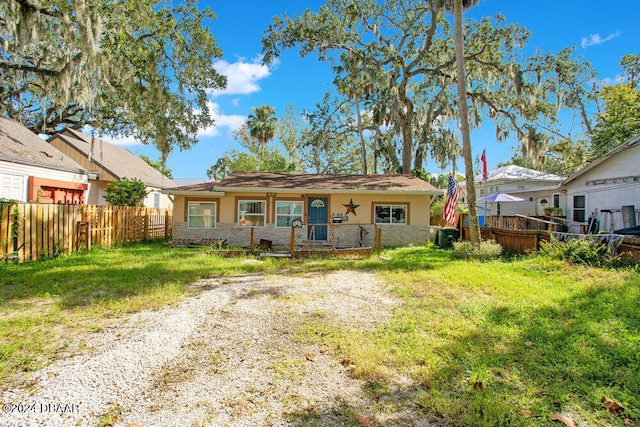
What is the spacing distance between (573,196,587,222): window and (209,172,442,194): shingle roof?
609 cm

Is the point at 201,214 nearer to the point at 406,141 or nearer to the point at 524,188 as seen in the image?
the point at 406,141

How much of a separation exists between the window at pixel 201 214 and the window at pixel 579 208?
15981 mm

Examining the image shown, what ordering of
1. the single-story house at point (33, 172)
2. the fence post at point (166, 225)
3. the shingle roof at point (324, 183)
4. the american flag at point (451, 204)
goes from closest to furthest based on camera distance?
the american flag at point (451, 204), the single-story house at point (33, 172), the shingle roof at point (324, 183), the fence post at point (166, 225)

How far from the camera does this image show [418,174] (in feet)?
68.4

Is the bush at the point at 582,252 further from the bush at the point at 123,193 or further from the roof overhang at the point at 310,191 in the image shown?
the bush at the point at 123,193

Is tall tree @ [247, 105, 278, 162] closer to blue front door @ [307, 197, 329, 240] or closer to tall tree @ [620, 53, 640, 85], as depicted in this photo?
blue front door @ [307, 197, 329, 240]

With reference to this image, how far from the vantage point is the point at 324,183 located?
14.2m

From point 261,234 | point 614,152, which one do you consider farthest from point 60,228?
point 614,152

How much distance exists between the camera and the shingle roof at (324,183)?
1320cm

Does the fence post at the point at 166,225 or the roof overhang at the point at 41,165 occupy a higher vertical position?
the roof overhang at the point at 41,165

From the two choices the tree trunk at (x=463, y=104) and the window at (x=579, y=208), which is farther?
the window at (x=579, y=208)

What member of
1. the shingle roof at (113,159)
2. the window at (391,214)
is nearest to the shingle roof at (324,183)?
the window at (391,214)

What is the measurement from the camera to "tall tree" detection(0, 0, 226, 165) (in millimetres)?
8844

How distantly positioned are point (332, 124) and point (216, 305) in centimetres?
2056
